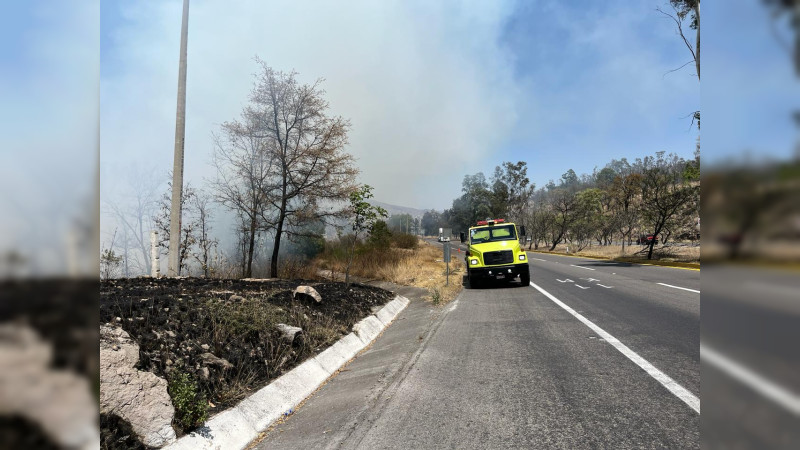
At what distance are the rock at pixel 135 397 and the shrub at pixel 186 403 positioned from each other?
11cm

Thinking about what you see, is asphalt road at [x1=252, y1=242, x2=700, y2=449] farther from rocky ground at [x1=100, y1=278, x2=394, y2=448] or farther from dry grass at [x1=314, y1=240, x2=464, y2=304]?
dry grass at [x1=314, y1=240, x2=464, y2=304]

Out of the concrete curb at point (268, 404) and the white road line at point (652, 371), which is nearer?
the concrete curb at point (268, 404)

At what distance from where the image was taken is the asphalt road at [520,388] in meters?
3.99

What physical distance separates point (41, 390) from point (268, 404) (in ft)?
16.2

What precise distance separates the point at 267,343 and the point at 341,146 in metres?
14.8

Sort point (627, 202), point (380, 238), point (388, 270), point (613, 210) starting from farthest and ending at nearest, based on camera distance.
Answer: point (613, 210)
point (627, 202)
point (380, 238)
point (388, 270)

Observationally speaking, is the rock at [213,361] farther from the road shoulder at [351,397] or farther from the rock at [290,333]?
the rock at [290,333]

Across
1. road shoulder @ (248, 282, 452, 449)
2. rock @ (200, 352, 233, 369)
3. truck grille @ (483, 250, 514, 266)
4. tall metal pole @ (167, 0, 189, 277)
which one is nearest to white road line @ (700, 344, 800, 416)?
road shoulder @ (248, 282, 452, 449)

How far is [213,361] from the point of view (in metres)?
5.31

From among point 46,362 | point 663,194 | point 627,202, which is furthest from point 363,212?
point 627,202

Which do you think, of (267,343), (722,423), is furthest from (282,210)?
(722,423)

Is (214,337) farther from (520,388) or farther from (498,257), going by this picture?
(498,257)

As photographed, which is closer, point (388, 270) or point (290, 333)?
point (290, 333)

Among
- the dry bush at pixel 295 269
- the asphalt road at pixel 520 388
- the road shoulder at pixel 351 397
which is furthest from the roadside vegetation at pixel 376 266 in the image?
the asphalt road at pixel 520 388
